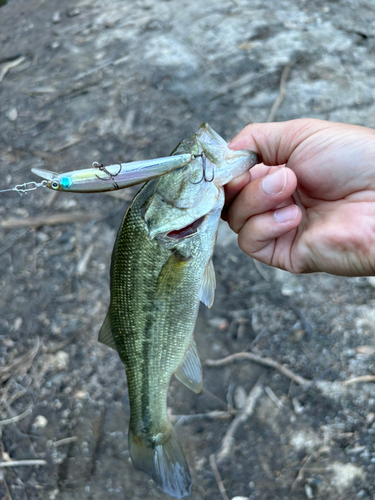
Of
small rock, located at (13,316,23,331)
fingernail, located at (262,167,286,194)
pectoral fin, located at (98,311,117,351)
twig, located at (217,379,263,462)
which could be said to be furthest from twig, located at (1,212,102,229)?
fingernail, located at (262,167,286,194)

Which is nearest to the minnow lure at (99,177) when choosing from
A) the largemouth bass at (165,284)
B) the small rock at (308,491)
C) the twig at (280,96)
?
the largemouth bass at (165,284)

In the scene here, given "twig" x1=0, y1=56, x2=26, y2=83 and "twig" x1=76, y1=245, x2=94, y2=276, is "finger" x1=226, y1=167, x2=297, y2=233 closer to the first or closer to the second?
"twig" x1=76, y1=245, x2=94, y2=276

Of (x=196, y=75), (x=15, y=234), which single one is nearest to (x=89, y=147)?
(x=15, y=234)

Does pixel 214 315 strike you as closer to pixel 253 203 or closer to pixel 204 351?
pixel 204 351

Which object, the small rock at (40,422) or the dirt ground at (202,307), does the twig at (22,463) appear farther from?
the small rock at (40,422)

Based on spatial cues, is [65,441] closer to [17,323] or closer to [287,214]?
[17,323]
